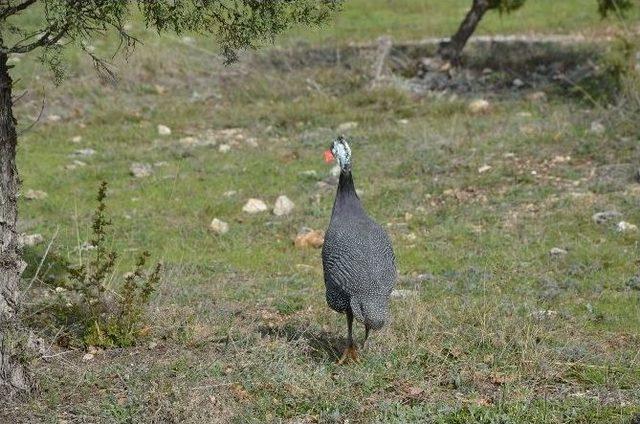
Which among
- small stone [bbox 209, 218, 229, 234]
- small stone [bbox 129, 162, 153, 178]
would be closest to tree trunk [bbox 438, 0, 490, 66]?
small stone [bbox 129, 162, 153, 178]

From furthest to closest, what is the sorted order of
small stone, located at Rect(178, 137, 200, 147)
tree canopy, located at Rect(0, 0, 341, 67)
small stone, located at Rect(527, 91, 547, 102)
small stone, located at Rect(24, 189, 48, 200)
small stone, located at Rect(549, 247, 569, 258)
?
small stone, located at Rect(527, 91, 547, 102)
small stone, located at Rect(178, 137, 200, 147)
small stone, located at Rect(24, 189, 48, 200)
small stone, located at Rect(549, 247, 569, 258)
tree canopy, located at Rect(0, 0, 341, 67)

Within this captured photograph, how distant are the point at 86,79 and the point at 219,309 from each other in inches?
369

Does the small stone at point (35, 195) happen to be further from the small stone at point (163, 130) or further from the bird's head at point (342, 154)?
the bird's head at point (342, 154)

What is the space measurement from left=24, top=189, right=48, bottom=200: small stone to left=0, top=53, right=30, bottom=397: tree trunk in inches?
211

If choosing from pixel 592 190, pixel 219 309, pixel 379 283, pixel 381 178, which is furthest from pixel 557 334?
pixel 381 178

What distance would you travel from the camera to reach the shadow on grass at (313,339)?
6.58 meters

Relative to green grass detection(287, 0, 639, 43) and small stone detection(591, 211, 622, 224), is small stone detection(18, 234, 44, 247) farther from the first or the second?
green grass detection(287, 0, 639, 43)

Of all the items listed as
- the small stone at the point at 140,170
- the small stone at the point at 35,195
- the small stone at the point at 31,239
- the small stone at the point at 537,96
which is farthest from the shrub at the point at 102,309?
the small stone at the point at 537,96

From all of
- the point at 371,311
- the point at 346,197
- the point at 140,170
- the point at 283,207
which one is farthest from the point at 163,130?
the point at 371,311

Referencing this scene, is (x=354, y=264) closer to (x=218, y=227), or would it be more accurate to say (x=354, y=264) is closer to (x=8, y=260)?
(x=8, y=260)

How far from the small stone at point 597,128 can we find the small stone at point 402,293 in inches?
206

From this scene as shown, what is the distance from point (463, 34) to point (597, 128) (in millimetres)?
4816

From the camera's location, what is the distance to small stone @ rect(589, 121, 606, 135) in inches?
485

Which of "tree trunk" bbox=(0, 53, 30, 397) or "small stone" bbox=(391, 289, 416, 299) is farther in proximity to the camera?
"small stone" bbox=(391, 289, 416, 299)
